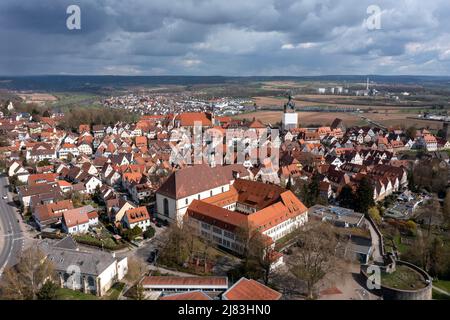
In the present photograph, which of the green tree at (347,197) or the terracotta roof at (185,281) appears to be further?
the green tree at (347,197)

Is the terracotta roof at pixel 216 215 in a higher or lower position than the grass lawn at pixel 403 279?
higher

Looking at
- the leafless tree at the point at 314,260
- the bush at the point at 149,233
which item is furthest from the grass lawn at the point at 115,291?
the leafless tree at the point at 314,260

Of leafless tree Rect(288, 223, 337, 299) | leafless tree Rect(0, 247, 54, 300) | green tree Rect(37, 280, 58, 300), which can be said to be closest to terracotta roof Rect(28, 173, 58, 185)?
leafless tree Rect(0, 247, 54, 300)

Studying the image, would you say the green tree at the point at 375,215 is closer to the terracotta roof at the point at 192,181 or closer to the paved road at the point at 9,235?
the terracotta roof at the point at 192,181

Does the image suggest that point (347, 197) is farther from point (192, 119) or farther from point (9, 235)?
A: point (192, 119)

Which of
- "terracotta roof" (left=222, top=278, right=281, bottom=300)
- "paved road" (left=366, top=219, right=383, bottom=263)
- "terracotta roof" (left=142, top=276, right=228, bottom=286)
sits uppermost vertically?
"terracotta roof" (left=222, top=278, right=281, bottom=300)

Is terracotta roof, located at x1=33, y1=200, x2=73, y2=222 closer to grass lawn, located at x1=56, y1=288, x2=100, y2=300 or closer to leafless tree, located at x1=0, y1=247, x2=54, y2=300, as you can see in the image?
leafless tree, located at x1=0, y1=247, x2=54, y2=300
